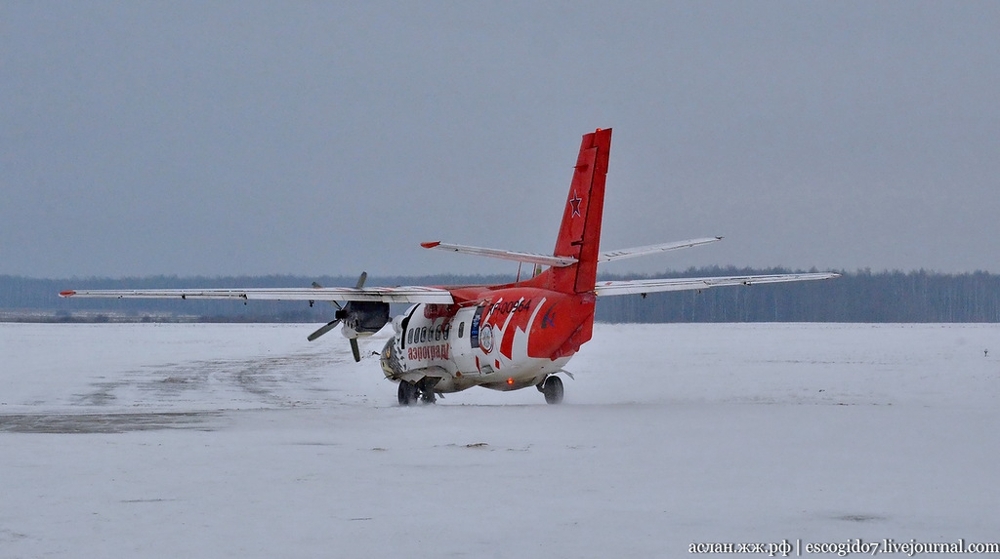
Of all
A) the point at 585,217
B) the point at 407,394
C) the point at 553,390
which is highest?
the point at 585,217

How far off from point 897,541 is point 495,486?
4.12 meters

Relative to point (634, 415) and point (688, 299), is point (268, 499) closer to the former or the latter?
point (634, 415)

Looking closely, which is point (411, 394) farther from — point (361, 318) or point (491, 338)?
point (491, 338)

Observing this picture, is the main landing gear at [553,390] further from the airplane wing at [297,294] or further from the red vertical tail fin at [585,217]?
the airplane wing at [297,294]

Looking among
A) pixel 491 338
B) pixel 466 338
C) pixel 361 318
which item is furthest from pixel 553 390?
pixel 361 318

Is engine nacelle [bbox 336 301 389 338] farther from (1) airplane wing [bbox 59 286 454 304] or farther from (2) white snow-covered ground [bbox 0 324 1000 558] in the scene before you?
(2) white snow-covered ground [bbox 0 324 1000 558]

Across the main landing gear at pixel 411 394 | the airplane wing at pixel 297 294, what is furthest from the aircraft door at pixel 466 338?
the main landing gear at pixel 411 394

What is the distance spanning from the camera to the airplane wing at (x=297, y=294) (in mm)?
22938

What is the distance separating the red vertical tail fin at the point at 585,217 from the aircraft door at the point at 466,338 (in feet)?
7.99

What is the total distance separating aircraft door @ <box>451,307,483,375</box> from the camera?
2377cm

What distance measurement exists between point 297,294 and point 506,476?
12519 mm

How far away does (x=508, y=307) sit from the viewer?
22688 mm

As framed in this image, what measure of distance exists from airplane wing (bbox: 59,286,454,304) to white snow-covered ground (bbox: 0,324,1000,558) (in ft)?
8.18

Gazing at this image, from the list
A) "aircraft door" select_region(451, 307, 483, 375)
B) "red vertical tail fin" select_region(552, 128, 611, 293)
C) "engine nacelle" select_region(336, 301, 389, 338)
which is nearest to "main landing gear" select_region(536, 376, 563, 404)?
"aircraft door" select_region(451, 307, 483, 375)
